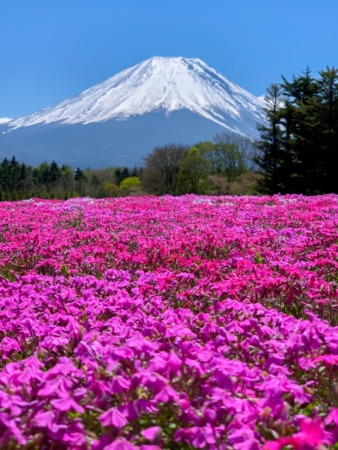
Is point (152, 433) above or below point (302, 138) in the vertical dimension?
below

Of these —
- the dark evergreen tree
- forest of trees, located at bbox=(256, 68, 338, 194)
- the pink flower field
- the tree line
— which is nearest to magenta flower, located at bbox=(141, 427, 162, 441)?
the pink flower field

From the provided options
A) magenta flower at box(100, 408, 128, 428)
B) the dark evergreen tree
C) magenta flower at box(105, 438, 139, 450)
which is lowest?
magenta flower at box(105, 438, 139, 450)

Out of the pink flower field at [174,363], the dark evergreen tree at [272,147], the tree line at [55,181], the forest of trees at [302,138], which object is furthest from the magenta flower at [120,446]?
the tree line at [55,181]

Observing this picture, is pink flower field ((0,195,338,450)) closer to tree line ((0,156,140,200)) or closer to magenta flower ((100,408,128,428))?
magenta flower ((100,408,128,428))

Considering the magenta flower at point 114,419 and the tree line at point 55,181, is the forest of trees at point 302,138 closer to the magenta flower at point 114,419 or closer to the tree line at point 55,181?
the magenta flower at point 114,419

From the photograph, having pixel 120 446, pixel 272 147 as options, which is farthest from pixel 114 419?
pixel 272 147

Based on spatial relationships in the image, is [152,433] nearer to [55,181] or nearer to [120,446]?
[120,446]

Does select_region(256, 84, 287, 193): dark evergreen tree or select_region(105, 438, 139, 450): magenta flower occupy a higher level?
select_region(256, 84, 287, 193): dark evergreen tree

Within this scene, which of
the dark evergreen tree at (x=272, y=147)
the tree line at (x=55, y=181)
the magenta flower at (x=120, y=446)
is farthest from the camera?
the tree line at (x=55, y=181)

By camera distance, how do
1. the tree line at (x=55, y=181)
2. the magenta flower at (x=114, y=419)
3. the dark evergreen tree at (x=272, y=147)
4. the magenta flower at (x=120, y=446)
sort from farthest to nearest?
the tree line at (x=55, y=181) < the dark evergreen tree at (x=272, y=147) < the magenta flower at (x=114, y=419) < the magenta flower at (x=120, y=446)

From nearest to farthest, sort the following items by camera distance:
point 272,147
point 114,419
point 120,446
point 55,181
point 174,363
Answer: point 120,446
point 114,419
point 174,363
point 272,147
point 55,181

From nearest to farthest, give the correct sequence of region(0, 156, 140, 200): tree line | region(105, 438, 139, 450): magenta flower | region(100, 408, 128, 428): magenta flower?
region(105, 438, 139, 450): magenta flower
region(100, 408, 128, 428): magenta flower
region(0, 156, 140, 200): tree line

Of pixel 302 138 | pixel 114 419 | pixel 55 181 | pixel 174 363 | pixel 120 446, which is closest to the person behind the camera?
pixel 120 446

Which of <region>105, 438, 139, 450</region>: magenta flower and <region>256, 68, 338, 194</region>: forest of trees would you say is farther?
<region>256, 68, 338, 194</region>: forest of trees
